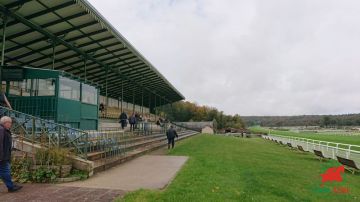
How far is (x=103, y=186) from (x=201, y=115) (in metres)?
86.0

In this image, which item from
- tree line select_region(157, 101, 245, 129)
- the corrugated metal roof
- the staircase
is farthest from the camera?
tree line select_region(157, 101, 245, 129)

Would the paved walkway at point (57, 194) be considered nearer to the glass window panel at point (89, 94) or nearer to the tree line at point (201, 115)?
the glass window panel at point (89, 94)

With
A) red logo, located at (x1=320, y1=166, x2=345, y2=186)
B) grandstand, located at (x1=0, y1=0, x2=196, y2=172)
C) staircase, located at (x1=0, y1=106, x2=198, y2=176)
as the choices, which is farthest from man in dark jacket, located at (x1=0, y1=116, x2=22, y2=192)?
red logo, located at (x1=320, y1=166, x2=345, y2=186)

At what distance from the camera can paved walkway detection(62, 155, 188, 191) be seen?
8602 mm

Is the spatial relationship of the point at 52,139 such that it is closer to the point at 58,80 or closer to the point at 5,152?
the point at 5,152

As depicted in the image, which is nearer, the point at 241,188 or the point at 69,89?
the point at 241,188

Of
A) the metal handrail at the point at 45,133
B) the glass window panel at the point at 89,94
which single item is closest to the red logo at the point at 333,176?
the metal handrail at the point at 45,133

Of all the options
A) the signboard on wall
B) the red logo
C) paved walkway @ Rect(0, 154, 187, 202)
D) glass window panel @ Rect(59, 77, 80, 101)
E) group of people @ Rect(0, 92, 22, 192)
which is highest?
the signboard on wall

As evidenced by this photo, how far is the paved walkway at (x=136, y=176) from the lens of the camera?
860 cm

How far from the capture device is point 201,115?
9406 centimetres

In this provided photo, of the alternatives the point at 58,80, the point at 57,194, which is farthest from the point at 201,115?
the point at 57,194

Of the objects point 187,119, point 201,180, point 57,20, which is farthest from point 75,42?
point 187,119

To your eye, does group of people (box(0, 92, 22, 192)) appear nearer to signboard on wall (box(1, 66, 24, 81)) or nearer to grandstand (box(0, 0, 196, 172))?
grandstand (box(0, 0, 196, 172))

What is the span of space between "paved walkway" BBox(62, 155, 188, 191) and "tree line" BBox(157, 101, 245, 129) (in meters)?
63.1
